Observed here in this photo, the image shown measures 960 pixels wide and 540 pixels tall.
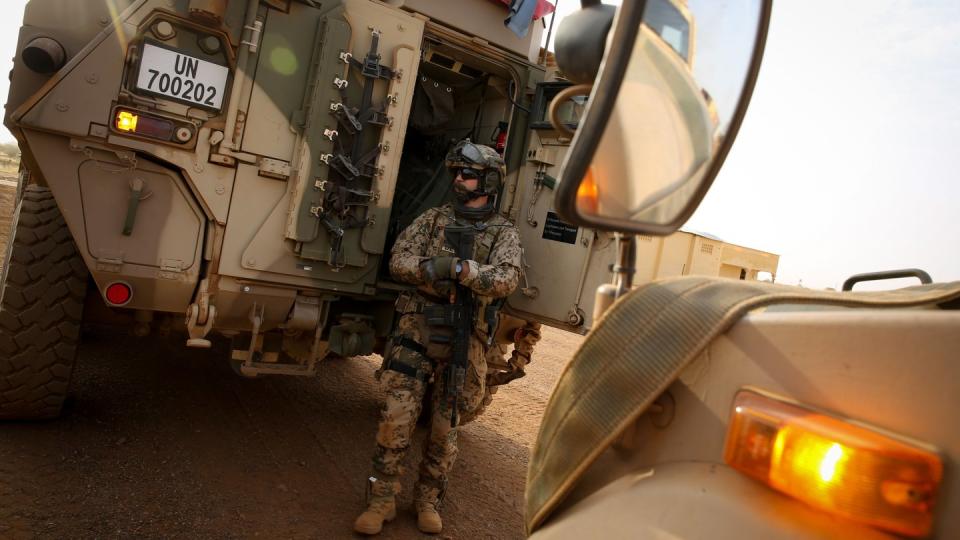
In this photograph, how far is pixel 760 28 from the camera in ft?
3.81

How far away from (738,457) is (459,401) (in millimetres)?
2788

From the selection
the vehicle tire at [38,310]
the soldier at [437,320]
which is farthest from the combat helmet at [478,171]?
the vehicle tire at [38,310]

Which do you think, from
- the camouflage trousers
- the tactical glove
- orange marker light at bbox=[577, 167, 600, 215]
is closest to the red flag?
the tactical glove

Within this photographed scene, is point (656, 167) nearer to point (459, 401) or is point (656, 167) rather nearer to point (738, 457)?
point (738, 457)

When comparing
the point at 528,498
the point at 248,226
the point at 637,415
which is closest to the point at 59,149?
the point at 248,226

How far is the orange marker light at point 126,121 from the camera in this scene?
3.29m

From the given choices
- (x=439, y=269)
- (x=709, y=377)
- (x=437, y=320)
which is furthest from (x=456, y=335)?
(x=709, y=377)

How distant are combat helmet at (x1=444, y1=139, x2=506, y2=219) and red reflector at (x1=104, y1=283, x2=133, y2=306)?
A: 6.12ft

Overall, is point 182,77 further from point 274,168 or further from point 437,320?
point 437,320

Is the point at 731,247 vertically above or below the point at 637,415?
above

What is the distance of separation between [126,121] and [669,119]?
3.05 metres

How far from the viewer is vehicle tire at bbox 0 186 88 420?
3.48 m

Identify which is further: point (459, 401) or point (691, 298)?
point (459, 401)

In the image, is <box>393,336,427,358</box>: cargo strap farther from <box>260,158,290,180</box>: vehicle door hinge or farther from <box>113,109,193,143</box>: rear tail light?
<box>113,109,193,143</box>: rear tail light
